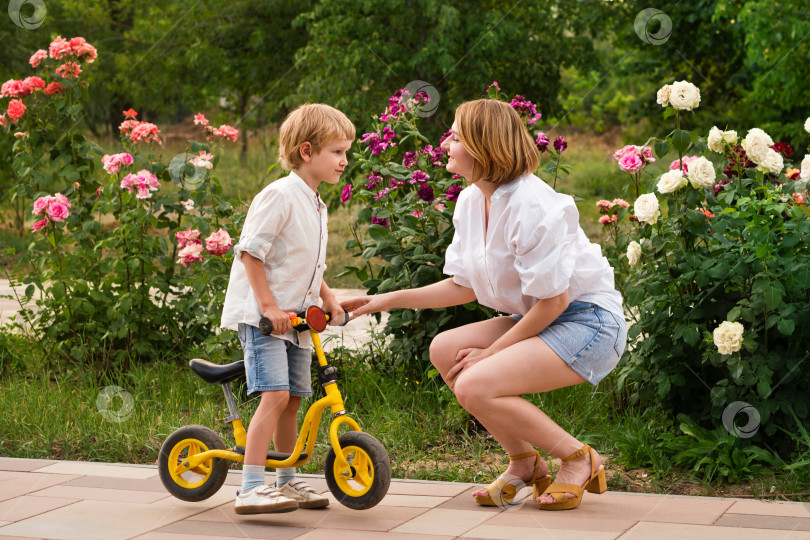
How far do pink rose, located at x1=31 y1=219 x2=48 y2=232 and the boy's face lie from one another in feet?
8.50

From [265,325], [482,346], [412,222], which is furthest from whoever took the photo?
[412,222]

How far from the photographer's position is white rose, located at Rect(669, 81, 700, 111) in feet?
13.2

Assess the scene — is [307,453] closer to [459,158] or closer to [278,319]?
[278,319]

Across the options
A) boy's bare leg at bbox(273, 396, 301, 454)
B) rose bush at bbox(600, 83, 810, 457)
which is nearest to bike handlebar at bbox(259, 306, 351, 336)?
boy's bare leg at bbox(273, 396, 301, 454)

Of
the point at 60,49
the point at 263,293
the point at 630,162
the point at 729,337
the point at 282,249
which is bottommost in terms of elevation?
the point at 729,337

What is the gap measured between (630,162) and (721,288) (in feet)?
2.39

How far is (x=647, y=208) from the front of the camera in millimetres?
3947

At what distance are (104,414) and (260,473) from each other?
167 cm

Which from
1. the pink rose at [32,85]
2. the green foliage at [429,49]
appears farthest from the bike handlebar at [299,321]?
the green foliage at [429,49]

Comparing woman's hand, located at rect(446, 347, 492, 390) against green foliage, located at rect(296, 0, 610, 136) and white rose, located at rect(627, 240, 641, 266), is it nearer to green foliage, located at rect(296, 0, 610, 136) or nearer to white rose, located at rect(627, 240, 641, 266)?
white rose, located at rect(627, 240, 641, 266)

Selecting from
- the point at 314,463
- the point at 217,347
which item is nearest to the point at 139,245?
the point at 217,347

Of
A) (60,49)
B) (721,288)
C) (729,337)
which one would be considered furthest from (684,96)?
(60,49)

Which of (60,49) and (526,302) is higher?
(60,49)

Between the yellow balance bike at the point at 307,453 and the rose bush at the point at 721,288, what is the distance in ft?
4.18
